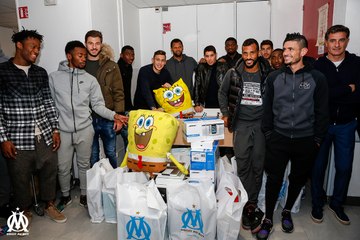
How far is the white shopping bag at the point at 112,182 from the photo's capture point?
2.20 m

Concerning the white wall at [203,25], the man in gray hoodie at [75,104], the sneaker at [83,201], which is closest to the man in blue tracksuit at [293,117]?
the man in gray hoodie at [75,104]

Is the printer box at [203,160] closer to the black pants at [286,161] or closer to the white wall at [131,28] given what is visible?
the black pants at [286,161]

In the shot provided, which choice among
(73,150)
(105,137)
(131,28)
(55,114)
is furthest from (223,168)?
(131,28)

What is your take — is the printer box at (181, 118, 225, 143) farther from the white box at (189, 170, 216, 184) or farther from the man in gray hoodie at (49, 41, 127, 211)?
the man in gray hoodie at (49, 41, 127, 211)

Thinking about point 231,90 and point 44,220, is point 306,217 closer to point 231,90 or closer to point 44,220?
point 231,90

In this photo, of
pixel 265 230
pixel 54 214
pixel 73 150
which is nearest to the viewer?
pixel 265 230

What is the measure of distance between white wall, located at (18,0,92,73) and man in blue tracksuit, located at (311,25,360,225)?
243cm

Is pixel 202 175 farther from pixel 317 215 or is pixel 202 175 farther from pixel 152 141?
pixel 317 215

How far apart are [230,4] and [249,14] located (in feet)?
1.22

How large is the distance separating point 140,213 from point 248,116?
118 cm

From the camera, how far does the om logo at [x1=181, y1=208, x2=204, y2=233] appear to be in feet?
6.22

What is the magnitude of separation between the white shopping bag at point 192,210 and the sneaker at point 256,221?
0.46m

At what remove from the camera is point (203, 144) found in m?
2.19

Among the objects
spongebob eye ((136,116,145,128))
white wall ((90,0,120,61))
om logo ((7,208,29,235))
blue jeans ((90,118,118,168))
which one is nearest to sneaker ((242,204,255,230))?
spongebob eye ((136,116,145,128))
